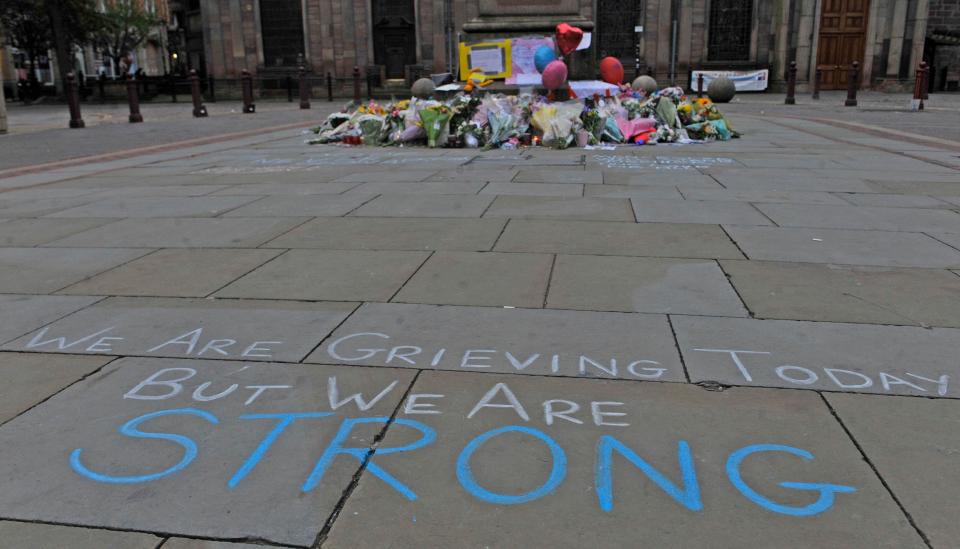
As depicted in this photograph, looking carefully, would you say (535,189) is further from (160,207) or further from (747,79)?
(747,79)

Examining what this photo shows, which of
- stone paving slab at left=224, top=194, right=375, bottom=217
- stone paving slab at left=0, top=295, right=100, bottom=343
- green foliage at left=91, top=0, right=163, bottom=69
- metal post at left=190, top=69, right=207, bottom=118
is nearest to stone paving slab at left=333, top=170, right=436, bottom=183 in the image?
stone paving slab at left=224, top=194, right=375, bottom=217

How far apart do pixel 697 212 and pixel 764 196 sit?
1.16 meters

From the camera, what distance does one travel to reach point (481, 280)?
169 inches

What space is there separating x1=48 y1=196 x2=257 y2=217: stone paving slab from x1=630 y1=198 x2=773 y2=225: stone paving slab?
3803 millimetres

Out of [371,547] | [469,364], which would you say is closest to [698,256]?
[469,364]

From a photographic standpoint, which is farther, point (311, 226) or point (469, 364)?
point (311, 226)

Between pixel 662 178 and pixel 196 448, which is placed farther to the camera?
pixel 662 178

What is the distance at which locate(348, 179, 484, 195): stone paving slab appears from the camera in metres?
7.52

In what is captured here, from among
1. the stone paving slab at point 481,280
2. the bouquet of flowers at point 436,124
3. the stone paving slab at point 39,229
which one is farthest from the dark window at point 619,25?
the stone paving slab at point 481,280

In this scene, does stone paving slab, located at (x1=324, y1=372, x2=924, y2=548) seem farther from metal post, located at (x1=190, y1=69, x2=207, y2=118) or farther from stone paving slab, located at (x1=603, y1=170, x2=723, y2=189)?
metal post, located at (x1=190, y1=69, x2=207, y2=118)

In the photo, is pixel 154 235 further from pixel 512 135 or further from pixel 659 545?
pixel 512 135

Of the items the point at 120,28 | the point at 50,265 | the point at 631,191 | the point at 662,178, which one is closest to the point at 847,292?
the point at 631,191

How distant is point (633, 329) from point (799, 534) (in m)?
1.59

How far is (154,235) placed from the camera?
225 inches
